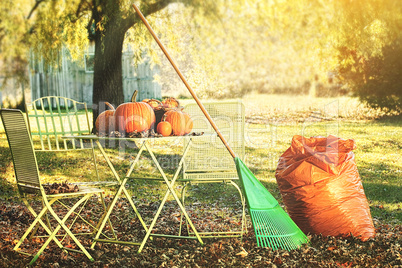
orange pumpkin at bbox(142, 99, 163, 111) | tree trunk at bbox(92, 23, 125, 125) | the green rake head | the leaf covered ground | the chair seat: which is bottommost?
the leaf covered ground

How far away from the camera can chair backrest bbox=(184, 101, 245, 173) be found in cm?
435

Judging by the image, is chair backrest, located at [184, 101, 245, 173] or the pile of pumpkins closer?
the pile of pumpkins

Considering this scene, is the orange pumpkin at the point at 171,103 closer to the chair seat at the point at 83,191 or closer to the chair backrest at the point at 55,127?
the chair backrest at the point at 55,127

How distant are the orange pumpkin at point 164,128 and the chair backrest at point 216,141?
790mm

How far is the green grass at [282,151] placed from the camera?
20.1 ft

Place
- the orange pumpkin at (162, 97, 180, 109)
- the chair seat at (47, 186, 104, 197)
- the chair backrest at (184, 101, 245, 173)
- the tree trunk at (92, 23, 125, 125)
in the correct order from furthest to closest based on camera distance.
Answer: the tree trunk at (92, 23, 125, 125)
the chair backrest at (184, 101, 245, 173)
the orange pumpkin at (162, 97, 180, 109)
the chair seat at (47, 186, 104, 197)

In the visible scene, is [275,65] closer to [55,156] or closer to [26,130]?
[55,156]

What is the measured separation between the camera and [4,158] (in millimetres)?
8070

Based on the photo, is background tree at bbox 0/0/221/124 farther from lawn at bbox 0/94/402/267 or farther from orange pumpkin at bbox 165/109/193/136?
orange pumpkin at bbox 165/109/193/136

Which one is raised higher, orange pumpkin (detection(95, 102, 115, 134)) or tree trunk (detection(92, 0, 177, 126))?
tree trunk (detection(92, 0, 177, 126))

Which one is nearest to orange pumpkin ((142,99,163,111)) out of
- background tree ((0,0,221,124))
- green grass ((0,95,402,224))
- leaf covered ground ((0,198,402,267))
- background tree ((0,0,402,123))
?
leaf covered ground ((0,198,402,267))

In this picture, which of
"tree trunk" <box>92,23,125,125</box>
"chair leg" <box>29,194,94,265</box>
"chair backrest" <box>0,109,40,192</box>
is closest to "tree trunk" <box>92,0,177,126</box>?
"tree trunk" <box>92,23,125,125</box>

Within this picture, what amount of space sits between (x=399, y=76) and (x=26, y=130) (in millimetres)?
11369

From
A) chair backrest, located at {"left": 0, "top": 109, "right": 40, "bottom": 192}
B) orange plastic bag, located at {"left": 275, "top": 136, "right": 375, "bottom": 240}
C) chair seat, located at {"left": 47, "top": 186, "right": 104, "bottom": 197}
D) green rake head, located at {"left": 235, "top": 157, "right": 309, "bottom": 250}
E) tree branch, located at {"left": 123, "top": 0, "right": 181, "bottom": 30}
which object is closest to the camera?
chair backrest, located at {"left": 0, "top": 109, "right": 40, "bottom": 192}
